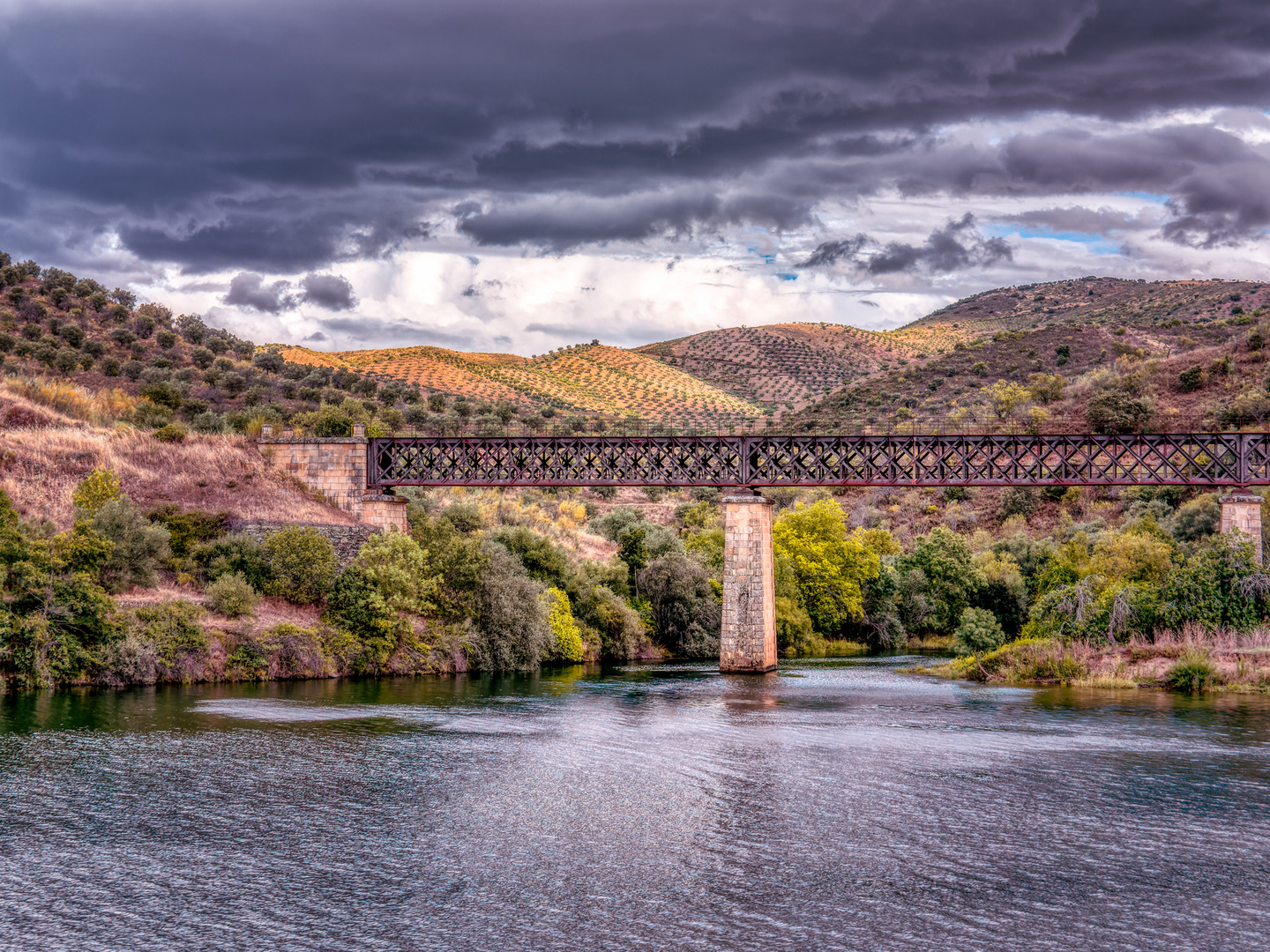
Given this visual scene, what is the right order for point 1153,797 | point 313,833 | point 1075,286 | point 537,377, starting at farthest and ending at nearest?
1. point 1075,286
2. point 537,377
3. point 1153,797
4. point 313,833

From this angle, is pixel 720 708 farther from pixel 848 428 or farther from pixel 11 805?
pixel 848 428

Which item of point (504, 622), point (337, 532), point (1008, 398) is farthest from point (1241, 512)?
point (1008, 398)

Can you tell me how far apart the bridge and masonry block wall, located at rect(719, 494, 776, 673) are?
0.04 meters

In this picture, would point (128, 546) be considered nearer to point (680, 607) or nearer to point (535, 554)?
point (535, 554)

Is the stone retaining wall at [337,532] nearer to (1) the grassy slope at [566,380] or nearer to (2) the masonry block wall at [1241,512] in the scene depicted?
(2) the masonry block wall at [1241,512]

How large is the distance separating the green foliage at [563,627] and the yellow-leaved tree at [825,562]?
20.5 metres

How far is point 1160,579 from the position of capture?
52.8 meters

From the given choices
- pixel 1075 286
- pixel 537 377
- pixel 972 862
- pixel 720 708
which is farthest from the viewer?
pixel 1075 286

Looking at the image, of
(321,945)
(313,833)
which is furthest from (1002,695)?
(321,945)

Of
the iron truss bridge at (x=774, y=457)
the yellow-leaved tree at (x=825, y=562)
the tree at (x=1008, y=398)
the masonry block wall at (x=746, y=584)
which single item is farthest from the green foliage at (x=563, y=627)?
the tree at (x=1008, y=398)

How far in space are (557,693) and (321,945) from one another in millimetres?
30073

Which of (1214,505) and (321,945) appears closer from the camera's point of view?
(321,945)

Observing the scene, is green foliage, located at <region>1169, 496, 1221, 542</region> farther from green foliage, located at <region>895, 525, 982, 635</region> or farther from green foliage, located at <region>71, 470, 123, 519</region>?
green foliage, located at <region>71, 470, 123, 519</region>

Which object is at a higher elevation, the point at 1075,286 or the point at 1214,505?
the point at 1075,286
